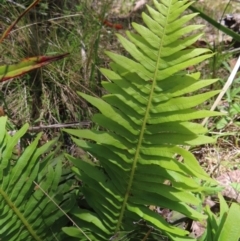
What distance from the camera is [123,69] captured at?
141 centimetres

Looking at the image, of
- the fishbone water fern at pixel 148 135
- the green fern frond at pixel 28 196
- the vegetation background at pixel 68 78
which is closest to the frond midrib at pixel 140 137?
the fishbone water fern at pixel 148 135

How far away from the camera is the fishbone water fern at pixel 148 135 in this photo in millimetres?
1339

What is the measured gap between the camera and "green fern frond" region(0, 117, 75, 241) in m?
1.43

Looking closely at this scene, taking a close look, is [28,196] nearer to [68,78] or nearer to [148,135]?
[148,135]

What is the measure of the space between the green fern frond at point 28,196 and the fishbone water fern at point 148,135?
81 mm

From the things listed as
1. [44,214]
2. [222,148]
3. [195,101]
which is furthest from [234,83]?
[44,214]

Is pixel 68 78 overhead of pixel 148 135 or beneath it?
overhead

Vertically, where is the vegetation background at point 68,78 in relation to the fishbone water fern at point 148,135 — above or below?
above

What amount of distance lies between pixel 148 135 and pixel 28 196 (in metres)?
0.43

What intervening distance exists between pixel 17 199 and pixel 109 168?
0.29 metres

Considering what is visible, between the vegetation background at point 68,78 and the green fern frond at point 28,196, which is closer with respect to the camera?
the green fern frond at point 28,196

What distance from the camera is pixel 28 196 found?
1495mm

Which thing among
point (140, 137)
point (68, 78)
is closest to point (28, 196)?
point (140, 137)

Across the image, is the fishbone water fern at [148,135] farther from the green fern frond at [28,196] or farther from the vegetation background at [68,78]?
the vegetation background at [68,78]
